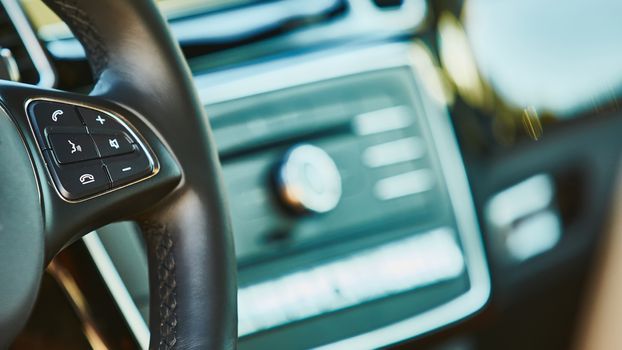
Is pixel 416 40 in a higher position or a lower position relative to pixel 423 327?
higher

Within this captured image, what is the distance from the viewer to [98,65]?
633 mm

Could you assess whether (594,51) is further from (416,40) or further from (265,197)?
(265,197)

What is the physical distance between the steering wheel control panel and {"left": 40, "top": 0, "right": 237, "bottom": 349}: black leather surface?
0.09 feet

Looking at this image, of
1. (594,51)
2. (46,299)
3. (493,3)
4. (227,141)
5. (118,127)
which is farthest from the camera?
(594,51)

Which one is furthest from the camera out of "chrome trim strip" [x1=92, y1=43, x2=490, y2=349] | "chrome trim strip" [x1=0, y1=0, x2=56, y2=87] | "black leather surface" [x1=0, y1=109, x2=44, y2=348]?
"chrome trim strip" [x1=92, y1=43, x2=490, y2=349]

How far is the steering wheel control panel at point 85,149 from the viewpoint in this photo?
1.76ft

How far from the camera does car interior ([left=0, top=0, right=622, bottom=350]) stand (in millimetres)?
565

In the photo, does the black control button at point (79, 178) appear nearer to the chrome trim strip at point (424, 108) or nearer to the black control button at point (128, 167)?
the black control button at point (128, 167)

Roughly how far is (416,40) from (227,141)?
258mm

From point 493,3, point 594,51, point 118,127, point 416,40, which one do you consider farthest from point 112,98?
point 594,51

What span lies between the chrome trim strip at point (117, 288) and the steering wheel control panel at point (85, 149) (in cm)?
17

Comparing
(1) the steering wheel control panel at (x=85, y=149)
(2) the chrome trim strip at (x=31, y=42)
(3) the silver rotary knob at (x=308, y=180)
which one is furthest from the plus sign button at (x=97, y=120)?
(3) the silver rotary knob at (x=308, y=180)

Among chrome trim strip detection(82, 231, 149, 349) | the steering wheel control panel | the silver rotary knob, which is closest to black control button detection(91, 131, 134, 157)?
the steering wheel control panel

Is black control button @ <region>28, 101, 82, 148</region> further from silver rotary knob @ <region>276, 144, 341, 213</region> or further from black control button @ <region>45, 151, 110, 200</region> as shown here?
silver rotary knob @ <region>276, 144, 341, 213</region>
